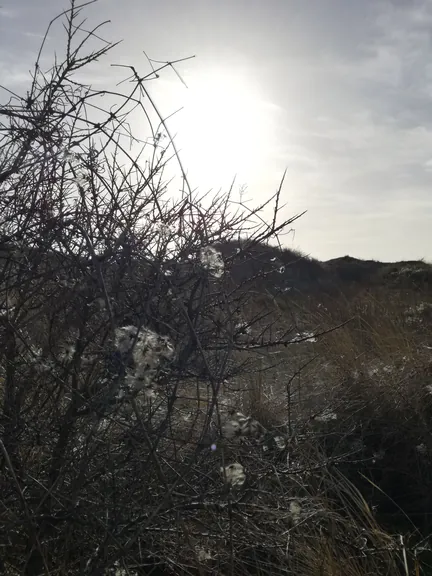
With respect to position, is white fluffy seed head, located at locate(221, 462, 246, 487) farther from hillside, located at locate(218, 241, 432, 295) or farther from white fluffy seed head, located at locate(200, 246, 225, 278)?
hillside, located at locate(218, 241, 432, 295)

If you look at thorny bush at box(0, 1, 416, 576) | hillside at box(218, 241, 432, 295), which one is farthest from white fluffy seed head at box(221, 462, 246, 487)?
hillside at box(218, 241, 432, 295)

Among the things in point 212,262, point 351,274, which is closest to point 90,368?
point 212,262

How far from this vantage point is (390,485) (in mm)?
4078

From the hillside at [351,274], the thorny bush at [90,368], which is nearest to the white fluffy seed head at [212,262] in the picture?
the thorny bush at [90,368]

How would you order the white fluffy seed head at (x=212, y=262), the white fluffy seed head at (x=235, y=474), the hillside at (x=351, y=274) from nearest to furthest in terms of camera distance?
the white fluffy seed head at (x=235, y=474), the white fluffy seed head at (x=212, y=262), the hillside at (x=351, y=274)

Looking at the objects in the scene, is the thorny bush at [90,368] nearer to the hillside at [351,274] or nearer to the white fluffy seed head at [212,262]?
the white fluffy seed head at [212,262]

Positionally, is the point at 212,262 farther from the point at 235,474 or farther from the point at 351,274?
the point at 351,274

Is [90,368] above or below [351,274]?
below

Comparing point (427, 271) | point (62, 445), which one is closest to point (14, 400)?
point (62, 445)

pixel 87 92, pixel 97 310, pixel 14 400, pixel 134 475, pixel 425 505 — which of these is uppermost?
pixel 87 92

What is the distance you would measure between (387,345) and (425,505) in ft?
6.10

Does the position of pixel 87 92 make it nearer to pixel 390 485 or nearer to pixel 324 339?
pixel 390 485

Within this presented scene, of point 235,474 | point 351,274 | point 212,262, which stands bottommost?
point 235,474

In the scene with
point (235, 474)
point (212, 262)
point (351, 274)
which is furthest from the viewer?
point (351, 274)
